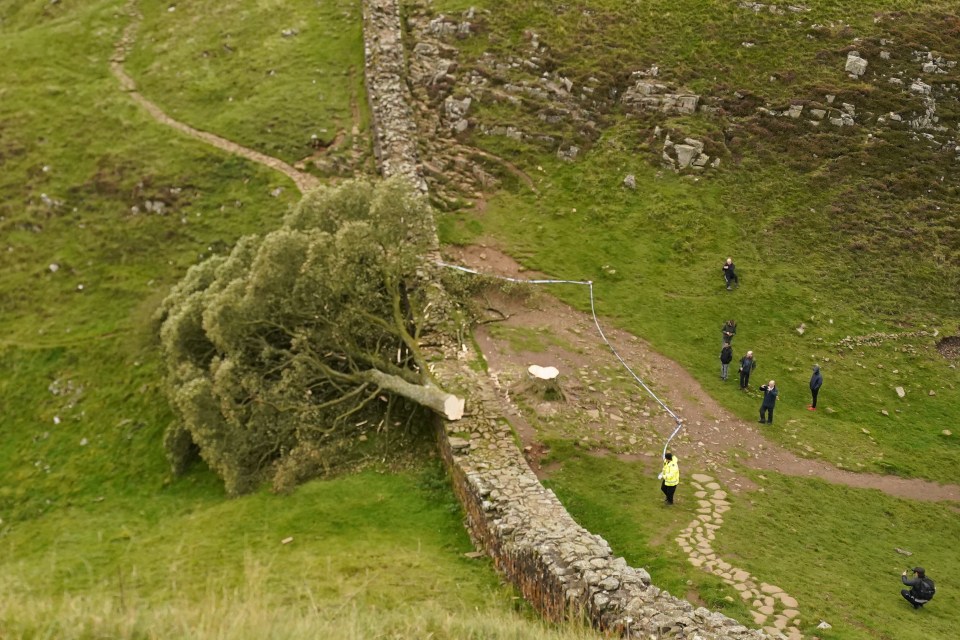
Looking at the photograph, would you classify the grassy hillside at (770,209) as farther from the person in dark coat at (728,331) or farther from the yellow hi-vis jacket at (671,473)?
the yellow hi-vis jacket at (671,473)

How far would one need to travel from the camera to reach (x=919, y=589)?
19.7 meters

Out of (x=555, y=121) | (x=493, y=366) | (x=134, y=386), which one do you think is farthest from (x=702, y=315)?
(x=134, y=386)

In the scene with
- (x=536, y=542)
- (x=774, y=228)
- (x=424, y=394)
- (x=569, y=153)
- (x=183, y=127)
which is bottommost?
(x=424, y=394)

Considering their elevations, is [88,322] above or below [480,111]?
below

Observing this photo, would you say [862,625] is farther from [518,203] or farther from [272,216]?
[272,216]

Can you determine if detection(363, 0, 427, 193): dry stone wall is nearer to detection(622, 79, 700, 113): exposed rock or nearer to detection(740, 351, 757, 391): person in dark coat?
detection(622, 79, 700, 113): exposed rock

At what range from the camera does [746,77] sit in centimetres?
4609

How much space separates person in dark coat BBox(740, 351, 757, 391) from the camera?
99.9 feet

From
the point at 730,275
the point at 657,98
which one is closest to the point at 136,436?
the point at 730,275

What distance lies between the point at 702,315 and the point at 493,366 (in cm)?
1127

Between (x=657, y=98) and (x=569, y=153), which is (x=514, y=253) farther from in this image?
(x=657, y=98)

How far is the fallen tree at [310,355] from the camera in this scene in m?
27.2

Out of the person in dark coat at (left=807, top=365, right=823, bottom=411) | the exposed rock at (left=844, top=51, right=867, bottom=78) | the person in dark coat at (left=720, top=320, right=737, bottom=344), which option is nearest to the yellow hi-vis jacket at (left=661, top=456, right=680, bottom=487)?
the person in dark coat at (left=807, top=365, right=823, bottom=411)

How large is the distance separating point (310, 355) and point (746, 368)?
1705 cm
